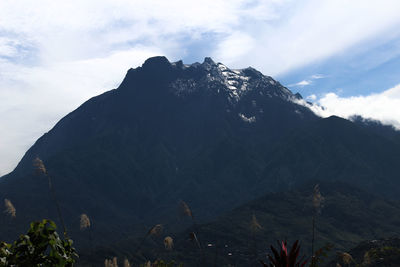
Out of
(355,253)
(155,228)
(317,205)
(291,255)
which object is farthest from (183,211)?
(355,253)

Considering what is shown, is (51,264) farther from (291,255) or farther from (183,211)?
(183,211)

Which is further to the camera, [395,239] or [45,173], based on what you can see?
[395,239]

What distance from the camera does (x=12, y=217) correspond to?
17.5m

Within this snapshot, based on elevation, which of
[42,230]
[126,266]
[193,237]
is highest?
[42,230]

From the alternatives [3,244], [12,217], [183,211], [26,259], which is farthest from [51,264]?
[12,217]

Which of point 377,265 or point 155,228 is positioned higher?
point 155,228

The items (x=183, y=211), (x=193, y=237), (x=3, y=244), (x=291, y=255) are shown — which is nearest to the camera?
(x=291, y=255)

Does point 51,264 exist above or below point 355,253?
above

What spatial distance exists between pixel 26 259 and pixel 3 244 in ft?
3.05

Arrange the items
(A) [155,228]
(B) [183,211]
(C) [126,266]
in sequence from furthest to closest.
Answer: (B) [183,211] → (C) [126,266] → (A) [155,228]

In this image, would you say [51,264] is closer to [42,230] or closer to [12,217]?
[42,230]

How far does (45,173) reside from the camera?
52.3 ft

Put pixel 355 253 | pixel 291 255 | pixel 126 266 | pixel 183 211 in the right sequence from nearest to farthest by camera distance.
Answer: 1. pixel 291 255
2. pixel 126 266
3. pixel 183 211
4. pixel 355 253

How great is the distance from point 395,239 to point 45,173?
17779 cm
